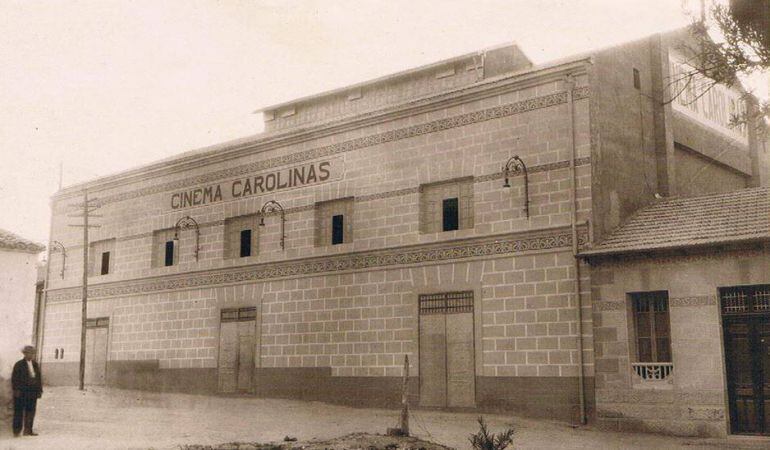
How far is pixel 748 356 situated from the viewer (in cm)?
1491

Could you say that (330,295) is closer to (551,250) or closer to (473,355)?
(473,355)

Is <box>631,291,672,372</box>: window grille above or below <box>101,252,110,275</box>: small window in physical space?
below

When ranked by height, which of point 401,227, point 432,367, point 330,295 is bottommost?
point 432,367

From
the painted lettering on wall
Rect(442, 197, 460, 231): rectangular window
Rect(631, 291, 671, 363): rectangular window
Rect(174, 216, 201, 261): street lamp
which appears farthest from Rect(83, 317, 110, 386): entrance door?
the painted lettering on wall

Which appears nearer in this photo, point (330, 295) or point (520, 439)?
point (520, 439)

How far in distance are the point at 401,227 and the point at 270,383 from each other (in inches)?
231

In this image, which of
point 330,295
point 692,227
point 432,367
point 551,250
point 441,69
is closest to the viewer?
point 692,227

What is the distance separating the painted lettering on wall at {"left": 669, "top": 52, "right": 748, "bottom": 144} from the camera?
21.3 m

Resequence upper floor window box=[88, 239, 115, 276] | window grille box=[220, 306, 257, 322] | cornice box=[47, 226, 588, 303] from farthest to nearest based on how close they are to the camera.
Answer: upper floor window box=[88, 239, 115, 276], window grille box=[220, 306, 257, 322], cornice box=[47, 226, 588, 303]

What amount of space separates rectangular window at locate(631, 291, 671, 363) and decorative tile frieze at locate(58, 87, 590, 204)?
14.8 feet

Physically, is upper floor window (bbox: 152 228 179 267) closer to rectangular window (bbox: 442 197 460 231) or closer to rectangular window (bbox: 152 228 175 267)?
rectangular window (bbox: 152 228 175 267)

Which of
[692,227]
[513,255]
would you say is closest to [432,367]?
[513,255]

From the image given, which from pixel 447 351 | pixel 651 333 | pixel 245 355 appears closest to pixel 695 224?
pixel 651 333

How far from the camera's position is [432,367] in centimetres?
1872
